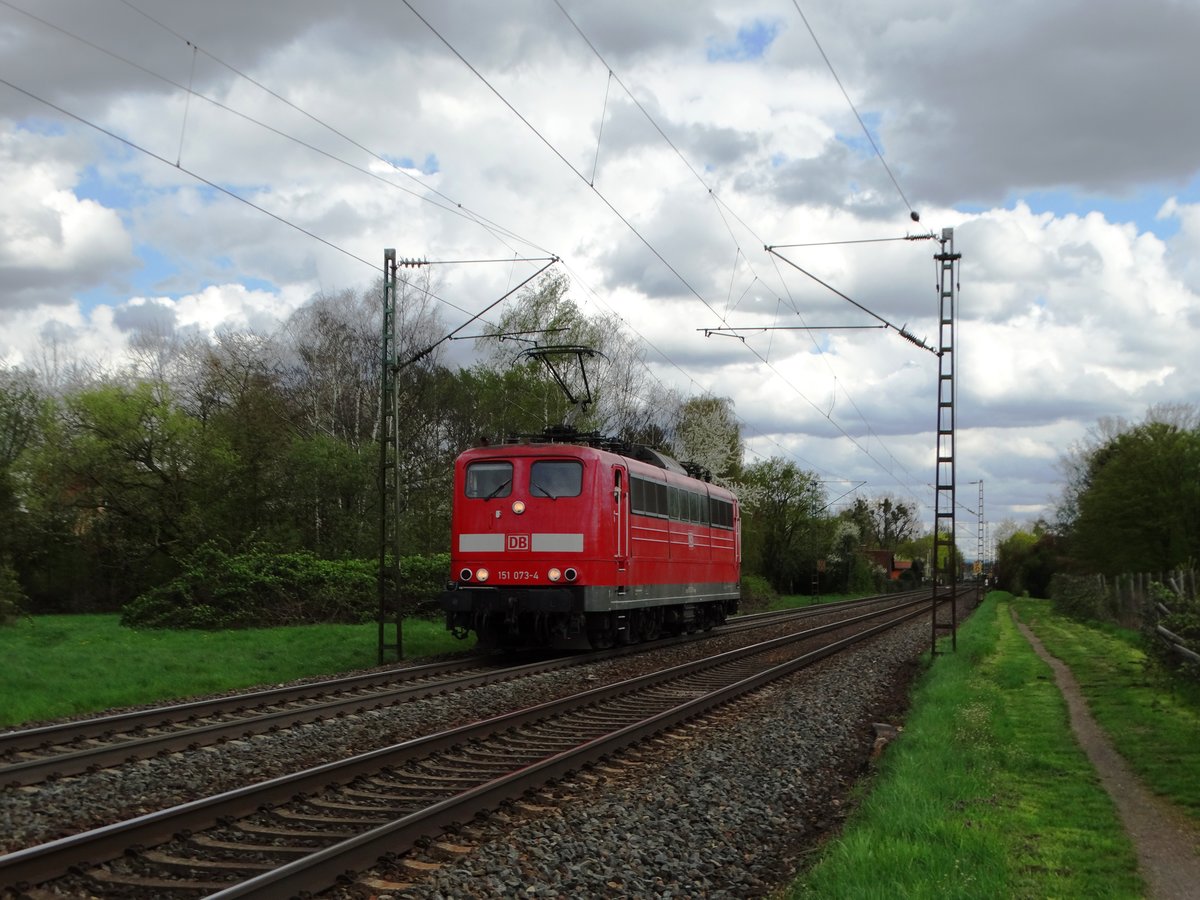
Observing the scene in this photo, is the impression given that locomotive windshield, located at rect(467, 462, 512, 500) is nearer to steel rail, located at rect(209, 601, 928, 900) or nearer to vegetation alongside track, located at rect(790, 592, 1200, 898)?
steel rail, located at rect(209, 601, 928, 900)

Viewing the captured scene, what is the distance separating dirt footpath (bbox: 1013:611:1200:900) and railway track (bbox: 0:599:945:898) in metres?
4.32

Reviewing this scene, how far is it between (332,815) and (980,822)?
4.47m

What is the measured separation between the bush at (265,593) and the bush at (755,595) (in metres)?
22.3

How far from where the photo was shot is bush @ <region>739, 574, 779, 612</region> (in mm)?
47656

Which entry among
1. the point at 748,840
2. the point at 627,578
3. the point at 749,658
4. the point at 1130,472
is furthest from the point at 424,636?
the point at 1130,472

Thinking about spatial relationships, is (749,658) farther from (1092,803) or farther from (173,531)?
(173,531)

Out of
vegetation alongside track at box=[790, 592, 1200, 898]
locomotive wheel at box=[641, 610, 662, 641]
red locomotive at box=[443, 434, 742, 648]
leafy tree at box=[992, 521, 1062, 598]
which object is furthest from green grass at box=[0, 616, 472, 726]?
leafy tree at box=[992, 521, 1062, 598]

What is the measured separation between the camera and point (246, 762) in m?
9.87

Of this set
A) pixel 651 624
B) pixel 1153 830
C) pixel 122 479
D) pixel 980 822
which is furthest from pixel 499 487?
pixel 122 479

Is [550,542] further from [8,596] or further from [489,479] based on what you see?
[8,596]

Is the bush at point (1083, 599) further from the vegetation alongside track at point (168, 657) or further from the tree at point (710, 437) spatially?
the vegetation alongside track at point (168, 657)

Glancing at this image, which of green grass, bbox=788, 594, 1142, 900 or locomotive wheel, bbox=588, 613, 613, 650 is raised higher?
locomotive wheel, bbox=588, 613, 613, 650

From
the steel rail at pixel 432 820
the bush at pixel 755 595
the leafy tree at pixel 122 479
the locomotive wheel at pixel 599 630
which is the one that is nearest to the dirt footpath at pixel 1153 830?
the steel rail at pixel 432 820

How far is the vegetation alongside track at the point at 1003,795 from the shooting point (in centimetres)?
642
